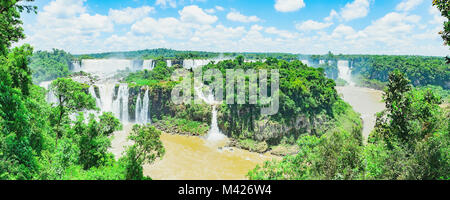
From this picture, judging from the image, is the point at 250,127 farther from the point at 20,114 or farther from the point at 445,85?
the point at 445,85

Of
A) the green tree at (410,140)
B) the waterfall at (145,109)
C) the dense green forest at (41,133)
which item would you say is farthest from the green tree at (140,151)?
the waterfall at (145,109)

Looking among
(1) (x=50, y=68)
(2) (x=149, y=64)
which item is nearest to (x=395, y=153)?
(2) (x=149, y=64)

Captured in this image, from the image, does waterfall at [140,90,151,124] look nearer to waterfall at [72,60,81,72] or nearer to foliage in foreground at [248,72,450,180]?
foliage in foreground at [248,72,450,180]

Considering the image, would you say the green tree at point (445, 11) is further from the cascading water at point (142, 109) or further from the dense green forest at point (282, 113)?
the cascading water at point (142, 109)

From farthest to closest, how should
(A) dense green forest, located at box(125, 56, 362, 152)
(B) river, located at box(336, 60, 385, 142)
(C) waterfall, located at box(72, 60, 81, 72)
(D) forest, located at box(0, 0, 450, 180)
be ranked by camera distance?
(C) waterfall, located at box(72, 60, 81, 72), (B) river, located at box(336, 60, 385, 142), (A) dense green forest, located at box(125, 56, 362, 152), (D) forest, located at box(0, 0, 450, 180)

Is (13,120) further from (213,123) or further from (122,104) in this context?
(122,104)

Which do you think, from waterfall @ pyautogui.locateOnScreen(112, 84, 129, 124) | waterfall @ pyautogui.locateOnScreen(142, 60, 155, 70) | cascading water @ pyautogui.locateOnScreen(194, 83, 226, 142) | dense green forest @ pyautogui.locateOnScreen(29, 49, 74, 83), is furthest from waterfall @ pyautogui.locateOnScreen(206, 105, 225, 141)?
dense green forest @ pyautogui.locateOnScreen(29, 49, 74, 83)

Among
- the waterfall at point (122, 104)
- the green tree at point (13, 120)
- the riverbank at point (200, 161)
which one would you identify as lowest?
the riverbank at point (200, 161)
